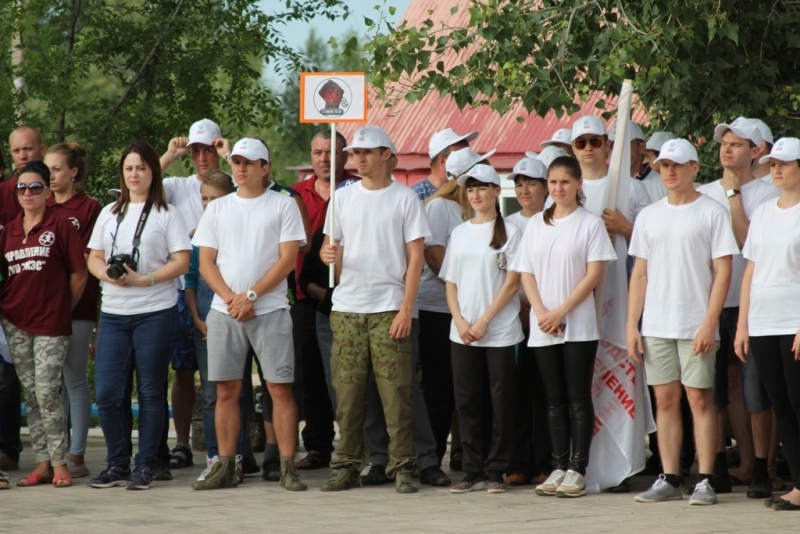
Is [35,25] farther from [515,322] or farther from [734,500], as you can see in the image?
[734,500]

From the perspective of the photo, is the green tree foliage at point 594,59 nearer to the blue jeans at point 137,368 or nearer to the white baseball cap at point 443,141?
the white baseball cap at point 443,141

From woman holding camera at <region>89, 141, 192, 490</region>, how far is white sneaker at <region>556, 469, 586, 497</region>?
2.59 m

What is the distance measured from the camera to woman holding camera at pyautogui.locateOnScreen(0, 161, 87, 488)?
27.8ft

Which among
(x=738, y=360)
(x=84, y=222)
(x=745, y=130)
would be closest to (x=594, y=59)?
(x=745, y=130)

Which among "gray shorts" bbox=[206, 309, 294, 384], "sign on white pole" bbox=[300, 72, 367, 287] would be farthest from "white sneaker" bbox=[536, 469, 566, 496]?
"sign on white pole" bbox=[300, 72, 367, 287]

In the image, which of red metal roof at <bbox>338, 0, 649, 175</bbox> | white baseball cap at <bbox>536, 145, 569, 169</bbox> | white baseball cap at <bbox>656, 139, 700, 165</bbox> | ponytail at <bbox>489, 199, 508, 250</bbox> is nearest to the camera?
white baseball cap at <bbox>656, 139, 700, 165</bbox>

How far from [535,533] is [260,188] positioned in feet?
9.84

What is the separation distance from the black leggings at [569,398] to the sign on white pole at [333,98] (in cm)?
160

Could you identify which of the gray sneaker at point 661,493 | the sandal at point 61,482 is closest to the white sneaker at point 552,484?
the gray sneaker at point 661,493

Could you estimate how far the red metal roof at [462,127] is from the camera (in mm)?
18062

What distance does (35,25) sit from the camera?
11.0 metres

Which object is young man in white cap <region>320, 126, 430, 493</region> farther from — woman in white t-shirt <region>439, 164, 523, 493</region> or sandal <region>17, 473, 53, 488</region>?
sandal <region>17, 473, 53, 488</region>

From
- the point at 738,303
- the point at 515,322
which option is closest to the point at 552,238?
the point at 515,322

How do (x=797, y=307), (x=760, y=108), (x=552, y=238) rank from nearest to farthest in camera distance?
(x=797, y=307) < (x=552, y=238) < (x=760, y=108)
